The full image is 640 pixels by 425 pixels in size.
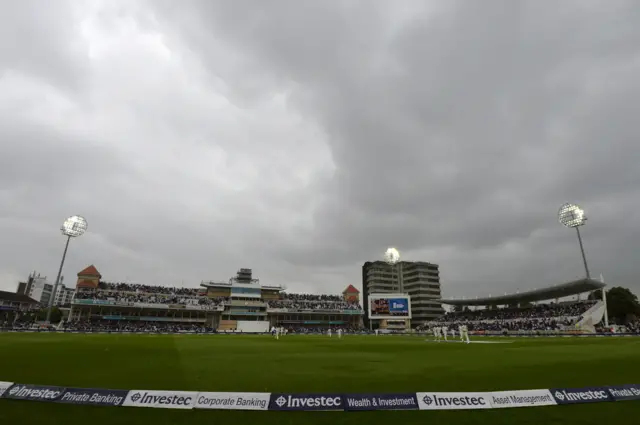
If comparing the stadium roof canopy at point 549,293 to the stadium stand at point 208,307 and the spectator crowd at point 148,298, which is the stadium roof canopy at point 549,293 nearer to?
the stadium stand at point 208,307

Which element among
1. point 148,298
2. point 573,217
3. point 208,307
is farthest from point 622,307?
point 148,298

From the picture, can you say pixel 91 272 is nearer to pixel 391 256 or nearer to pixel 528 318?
pixel 391 256

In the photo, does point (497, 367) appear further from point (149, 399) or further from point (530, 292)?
point (530, 292)

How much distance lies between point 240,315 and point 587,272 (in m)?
84.8

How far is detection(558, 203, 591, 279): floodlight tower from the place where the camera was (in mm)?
61000

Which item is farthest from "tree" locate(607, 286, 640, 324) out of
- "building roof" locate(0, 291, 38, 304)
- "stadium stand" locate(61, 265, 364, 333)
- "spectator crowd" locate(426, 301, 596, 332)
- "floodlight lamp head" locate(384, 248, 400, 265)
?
"building roof" locate(0, 291, 38, 304)

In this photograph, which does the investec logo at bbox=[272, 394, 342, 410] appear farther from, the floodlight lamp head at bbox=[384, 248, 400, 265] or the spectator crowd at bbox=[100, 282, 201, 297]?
the spectator crowd at bbox=[100, 282, 201, 297]

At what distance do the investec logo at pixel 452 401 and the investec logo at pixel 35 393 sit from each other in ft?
30.4

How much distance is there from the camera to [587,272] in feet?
198

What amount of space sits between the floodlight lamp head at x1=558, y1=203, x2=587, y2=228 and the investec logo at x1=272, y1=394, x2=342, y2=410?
69.0 meters

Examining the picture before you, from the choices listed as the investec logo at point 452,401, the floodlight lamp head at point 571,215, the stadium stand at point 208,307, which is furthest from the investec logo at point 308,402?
the stadium stand at point 208,307

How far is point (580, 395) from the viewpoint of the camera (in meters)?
9.17

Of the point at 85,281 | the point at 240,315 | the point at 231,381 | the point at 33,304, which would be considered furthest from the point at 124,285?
the point at 231,381

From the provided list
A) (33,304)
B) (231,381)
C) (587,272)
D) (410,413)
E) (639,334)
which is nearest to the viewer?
(410,413)
